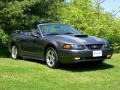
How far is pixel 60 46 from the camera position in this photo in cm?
1161

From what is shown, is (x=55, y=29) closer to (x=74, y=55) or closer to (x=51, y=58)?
(x=51, y=58)

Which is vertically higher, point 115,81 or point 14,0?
point 14,0

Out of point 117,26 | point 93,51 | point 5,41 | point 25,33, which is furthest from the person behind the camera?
point 117,26

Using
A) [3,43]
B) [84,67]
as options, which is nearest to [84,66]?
[84,67]

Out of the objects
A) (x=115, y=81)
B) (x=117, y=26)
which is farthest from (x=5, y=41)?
(x=115, y=81)

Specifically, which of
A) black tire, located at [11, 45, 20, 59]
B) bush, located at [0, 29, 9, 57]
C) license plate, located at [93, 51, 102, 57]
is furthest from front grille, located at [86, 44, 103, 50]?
bush, located at [0, 29, 9, 57]

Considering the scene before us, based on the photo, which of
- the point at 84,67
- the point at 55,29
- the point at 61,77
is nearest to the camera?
the point at 61,77

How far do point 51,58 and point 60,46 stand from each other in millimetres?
653

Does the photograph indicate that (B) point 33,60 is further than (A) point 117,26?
No

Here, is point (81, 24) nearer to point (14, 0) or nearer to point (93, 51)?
point (14, 0)

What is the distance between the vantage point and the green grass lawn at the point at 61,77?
9320mm

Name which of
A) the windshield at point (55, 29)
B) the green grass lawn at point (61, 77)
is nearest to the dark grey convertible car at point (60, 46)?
the windshield at point (55, 29)

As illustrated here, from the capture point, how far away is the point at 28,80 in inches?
392

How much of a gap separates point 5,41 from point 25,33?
3777 millimetres
